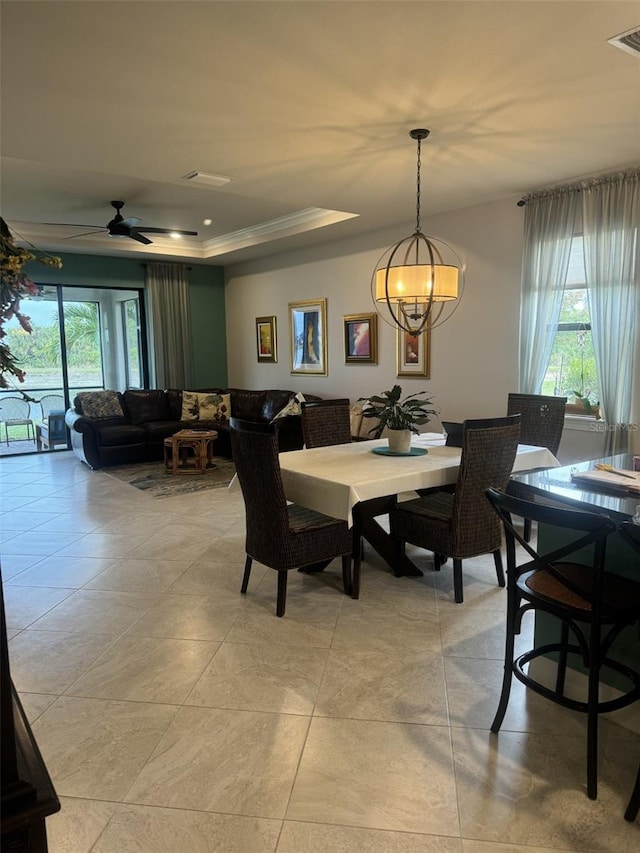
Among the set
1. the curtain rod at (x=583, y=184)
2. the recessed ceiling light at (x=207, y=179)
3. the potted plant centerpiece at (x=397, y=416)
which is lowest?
the potted plant centerpiece at (x=397, y=416)

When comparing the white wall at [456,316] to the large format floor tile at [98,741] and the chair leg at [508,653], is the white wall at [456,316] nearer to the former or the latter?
the chair leg at [508,653]

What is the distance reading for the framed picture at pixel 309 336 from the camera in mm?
7113

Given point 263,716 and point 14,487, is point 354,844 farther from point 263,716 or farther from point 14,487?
point 14,487

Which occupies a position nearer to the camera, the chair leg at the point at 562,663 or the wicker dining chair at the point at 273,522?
the chair leg at the point at 562,663

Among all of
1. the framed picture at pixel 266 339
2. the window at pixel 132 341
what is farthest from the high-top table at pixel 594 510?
the window at pixel 132 341

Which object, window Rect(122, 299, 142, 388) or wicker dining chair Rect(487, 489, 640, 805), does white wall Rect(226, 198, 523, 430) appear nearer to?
window Rect(122, 299, 142, 388)

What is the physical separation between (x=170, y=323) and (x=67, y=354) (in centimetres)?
155

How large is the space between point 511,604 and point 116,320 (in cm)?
814

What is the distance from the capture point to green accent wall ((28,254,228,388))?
7.90 m

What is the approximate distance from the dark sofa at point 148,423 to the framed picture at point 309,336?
0.42 m

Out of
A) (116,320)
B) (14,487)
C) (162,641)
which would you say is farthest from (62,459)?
(162,641)

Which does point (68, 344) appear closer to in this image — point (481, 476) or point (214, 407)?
point (214, 407)

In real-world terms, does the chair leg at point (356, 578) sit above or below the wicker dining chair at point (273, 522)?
below

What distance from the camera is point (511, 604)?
2.06 meters
